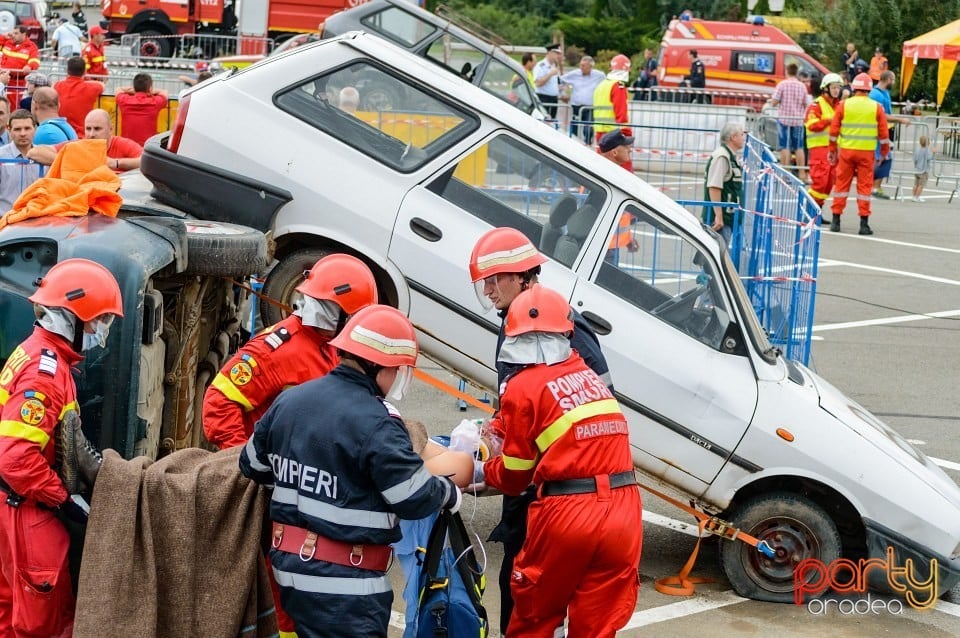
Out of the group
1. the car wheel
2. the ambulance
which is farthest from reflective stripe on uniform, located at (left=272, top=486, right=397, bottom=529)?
the ambulance

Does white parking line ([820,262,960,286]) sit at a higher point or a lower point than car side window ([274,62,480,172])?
lower

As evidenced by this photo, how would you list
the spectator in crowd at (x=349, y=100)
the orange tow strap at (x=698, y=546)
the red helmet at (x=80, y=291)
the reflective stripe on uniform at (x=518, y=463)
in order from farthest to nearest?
1. the spectator in crowd at (x=349, y=100)
2. the orange tow strap at (x=698, y=546)
3. the reflective stripe on uniform at (x=518, y=463)
4. the red helmet at (x=80, y=291)

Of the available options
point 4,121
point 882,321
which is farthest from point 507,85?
point 4,121

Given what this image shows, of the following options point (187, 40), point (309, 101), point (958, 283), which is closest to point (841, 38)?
point (187, 40)

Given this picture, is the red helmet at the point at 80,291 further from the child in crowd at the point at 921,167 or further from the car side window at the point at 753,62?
the car side window at the point at 753,62

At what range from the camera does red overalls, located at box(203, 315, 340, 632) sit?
535 cm

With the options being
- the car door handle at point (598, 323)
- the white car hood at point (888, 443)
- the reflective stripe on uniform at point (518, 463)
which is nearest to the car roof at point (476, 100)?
the car door handle at point (598, 323)

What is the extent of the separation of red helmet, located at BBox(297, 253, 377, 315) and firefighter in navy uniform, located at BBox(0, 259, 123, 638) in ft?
2.89

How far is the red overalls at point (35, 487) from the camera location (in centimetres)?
443

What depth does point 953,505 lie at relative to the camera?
256 inches

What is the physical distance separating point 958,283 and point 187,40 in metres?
23.5

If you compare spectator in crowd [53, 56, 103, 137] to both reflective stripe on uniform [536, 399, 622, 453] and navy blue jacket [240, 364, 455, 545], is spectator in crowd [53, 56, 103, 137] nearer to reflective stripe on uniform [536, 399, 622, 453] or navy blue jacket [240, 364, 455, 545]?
reflective stripe on uniform [536, 399, 622, 453]

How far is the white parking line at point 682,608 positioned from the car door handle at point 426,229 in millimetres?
2286

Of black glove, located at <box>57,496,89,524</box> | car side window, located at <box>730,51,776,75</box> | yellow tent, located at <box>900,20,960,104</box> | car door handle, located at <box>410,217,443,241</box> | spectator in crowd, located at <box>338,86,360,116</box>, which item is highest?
yellow tent, located at <box>900,20,960,104</box>
